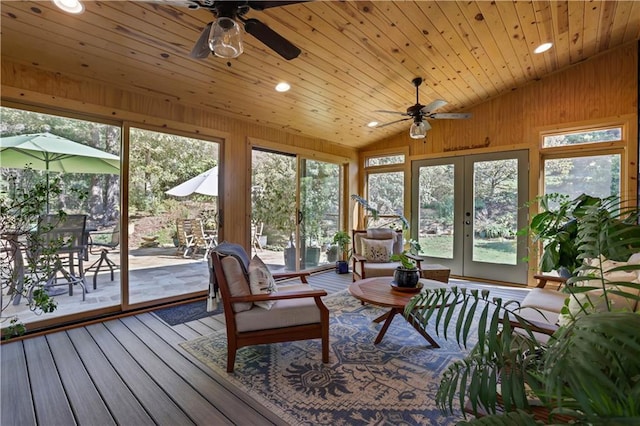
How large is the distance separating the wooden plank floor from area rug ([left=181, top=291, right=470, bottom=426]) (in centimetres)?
14

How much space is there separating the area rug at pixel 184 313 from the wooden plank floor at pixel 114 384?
Answer: 0.35 m

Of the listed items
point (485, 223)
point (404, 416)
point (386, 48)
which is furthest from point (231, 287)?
point (485, 223)

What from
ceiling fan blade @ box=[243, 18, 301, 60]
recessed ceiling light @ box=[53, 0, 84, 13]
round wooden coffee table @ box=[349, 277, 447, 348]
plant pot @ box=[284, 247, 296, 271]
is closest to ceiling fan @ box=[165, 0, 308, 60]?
ceiling fan blade @ box=[243, 18, 301, 60]

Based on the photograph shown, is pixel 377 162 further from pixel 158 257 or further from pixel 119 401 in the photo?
pixel 119 401

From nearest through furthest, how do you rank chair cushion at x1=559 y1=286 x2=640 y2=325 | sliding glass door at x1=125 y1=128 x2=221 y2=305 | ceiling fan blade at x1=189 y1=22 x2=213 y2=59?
chair cushion at x1=559 y1=286 x2=640 y2=325, ceiling fan blade at x1=189 y1=22 x2=213 y2=59, sliding glass door at x1=125 y1=128 x2=221 y2=305

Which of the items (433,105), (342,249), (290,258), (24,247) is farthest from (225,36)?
(342,249)

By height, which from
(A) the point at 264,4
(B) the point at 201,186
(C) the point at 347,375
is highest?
(A) the point at 264,4

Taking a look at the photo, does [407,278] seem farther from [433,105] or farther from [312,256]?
[312,256]

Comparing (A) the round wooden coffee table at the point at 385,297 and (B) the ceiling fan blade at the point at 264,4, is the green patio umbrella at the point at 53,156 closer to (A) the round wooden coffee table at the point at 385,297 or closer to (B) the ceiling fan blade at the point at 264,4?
(B) the ceiling fan blade at the point at 264,4

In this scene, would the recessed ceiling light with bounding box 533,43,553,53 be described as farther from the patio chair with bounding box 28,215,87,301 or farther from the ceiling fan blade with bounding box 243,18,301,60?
the patio chair with bounding box 28,215,87,301

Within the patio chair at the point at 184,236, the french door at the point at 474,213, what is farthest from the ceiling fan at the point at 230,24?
the french door at the point at 474,213

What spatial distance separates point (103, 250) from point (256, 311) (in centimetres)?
242

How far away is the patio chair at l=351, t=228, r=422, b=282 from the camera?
13.2 feet

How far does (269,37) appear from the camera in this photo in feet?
6.38
